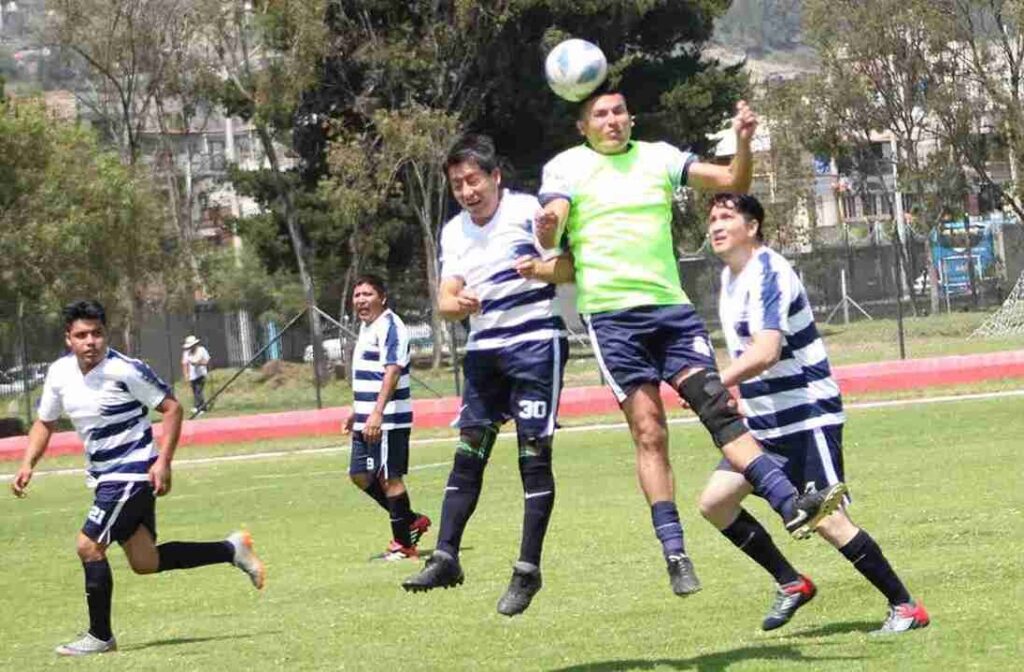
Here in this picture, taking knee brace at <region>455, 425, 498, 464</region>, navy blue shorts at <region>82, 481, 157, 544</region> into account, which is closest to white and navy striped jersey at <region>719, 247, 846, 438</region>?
knee brace at <region>455, 425, 498, 464</region>

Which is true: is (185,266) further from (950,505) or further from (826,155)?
(950,505)

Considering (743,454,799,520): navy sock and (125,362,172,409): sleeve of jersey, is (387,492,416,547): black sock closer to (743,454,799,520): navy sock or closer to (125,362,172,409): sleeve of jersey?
(125,362,172,409): sleeve of jersey

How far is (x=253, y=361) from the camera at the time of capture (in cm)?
3819

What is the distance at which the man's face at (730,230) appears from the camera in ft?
28.3

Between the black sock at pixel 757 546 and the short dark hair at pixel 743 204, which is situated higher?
the short dark hair at pixel 743 204

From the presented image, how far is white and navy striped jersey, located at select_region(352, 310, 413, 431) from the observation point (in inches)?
571

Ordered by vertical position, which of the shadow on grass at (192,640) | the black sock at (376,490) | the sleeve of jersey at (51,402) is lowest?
the shadow on grass at (192,640)

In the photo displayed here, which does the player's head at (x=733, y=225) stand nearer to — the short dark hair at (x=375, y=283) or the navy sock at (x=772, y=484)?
the navy sock at (x=772, y=484)

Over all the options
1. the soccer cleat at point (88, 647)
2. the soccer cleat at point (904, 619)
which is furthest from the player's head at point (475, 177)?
the soccer cleat at point (88, 647)

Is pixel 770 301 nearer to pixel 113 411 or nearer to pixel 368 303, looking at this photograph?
pixel 113 411

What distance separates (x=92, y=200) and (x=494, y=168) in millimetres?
34440

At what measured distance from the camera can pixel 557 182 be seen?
8477 mm

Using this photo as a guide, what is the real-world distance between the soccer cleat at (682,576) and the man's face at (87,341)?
3.92 metres

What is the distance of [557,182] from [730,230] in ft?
2.66
